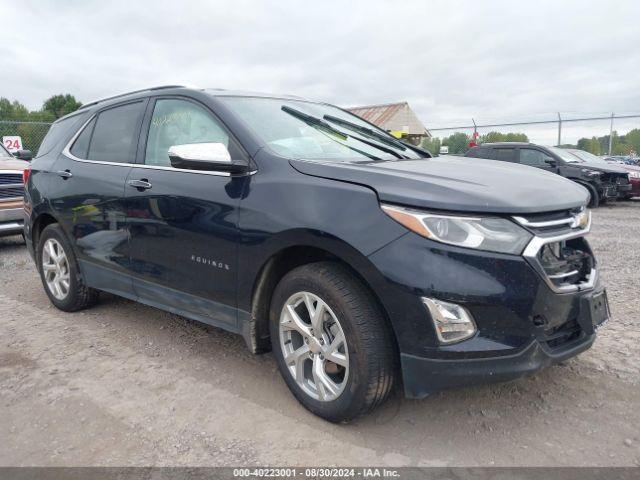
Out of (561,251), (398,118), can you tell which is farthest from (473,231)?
(398,118)

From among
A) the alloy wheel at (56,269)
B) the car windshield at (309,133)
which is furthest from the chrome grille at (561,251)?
the alloy wheel at (56,269)

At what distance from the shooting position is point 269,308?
289 cm

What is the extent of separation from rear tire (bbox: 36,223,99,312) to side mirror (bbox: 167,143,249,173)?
1.94 meters

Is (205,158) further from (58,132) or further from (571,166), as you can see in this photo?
(571,166)

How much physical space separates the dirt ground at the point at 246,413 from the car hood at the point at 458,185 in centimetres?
107

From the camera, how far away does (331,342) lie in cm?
256

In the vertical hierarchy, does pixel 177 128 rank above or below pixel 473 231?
above

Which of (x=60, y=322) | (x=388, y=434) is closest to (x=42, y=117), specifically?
(x=60, y=322)

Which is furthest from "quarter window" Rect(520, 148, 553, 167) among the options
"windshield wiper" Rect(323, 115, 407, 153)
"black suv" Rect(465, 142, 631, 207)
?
"windshield wiper" Rect(323, 115, 407, 153)

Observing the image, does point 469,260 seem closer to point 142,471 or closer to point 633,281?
point 142,471

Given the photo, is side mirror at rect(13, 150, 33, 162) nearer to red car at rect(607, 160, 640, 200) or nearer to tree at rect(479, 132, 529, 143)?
red car at rect(607, 160, 640, 200)

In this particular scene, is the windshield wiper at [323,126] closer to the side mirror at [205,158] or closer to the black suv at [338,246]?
the black suv at [338,246]

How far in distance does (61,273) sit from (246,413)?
8.19 ft

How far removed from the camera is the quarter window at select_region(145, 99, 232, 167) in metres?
3.14
